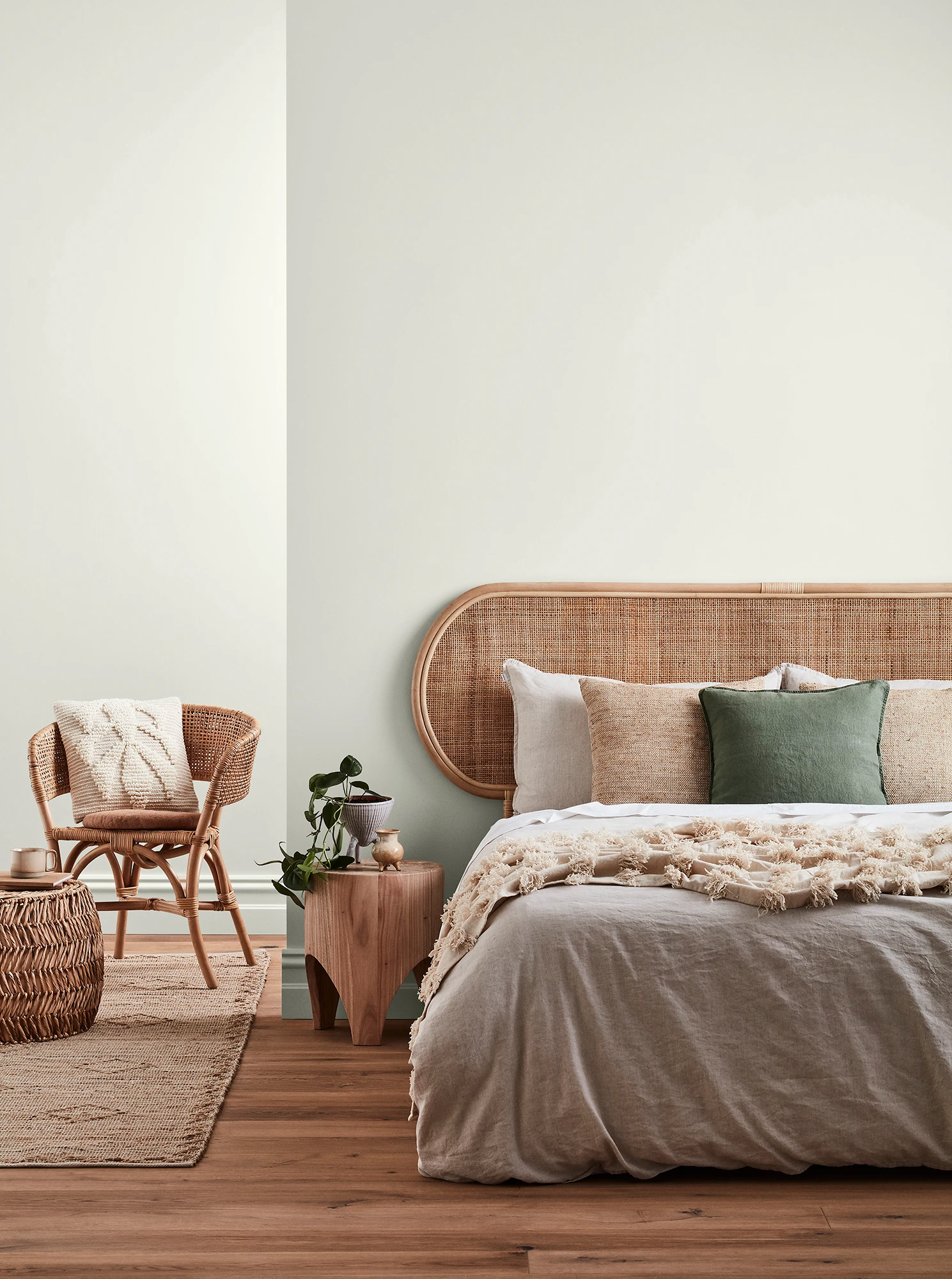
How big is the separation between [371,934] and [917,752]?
5.06 feet

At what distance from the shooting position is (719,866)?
204 cm

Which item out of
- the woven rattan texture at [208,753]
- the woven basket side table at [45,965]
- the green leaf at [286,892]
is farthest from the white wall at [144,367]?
the woven basket side table at [45,965]

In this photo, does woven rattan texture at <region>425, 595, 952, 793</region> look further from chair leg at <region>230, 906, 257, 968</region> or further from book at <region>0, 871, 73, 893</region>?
book at <region>0, 871, 73, 893</region>

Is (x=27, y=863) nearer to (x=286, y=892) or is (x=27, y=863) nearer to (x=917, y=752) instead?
(x=286, y=892)

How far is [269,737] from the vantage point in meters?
4.37

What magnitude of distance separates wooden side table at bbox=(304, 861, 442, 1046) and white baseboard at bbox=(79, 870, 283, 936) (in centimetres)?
143

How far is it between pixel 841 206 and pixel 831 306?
325 millimetres

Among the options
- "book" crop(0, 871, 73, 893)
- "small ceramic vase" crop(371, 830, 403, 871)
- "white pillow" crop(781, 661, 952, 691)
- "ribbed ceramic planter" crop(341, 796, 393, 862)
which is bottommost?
"book" crop(0, 871, 73, 893)

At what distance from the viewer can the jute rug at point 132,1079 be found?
6.91ft

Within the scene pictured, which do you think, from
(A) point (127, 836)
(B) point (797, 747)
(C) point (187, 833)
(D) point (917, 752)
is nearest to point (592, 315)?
(B) point (797, 747)

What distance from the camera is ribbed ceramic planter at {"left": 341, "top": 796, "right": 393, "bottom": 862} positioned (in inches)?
119

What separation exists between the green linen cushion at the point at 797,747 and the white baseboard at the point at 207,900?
2.11 meters

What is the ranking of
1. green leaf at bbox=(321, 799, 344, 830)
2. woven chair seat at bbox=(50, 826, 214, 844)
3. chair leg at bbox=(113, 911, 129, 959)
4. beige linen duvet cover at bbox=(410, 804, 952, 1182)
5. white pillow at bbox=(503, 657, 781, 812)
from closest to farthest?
beige linen duvet cover at bbox=(410, 804, 952, 1182) → green leaf at bbox=(321, 799, 344, 830) → white pillow at bbox=(503, 657, 781, 812) → woven chair seat at bbox=(50, 826, 214, 844) → chair leg at bbox=(113, 911, 129, 959)

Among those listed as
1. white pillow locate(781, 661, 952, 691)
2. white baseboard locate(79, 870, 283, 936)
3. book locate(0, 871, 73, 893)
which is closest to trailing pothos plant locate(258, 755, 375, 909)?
book locate(0, 871, 73, 893)
